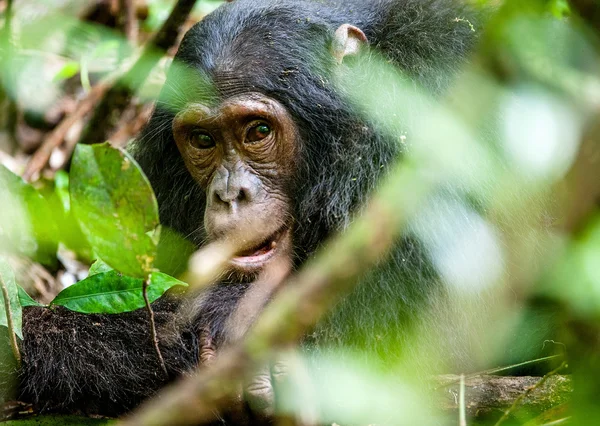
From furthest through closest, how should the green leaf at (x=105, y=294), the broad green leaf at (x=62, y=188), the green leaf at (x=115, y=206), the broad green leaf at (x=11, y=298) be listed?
the broad green leaf at (x=62, y=188) → the green leaf at (x=105, y=294) → the broad green leaf at (x=11, y=298) → the green leaf at (x=115, y=206)

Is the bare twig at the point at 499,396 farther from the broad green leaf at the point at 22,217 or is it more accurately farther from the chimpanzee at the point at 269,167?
the broad green leaf at the point at 22,217

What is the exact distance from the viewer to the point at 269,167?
3941mm

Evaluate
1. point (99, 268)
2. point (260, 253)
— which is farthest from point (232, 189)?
point (99, 268)

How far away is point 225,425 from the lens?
3377 mm

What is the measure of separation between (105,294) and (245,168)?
114 cm

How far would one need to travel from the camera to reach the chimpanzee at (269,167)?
3.49 m

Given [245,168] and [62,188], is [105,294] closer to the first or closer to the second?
[245,168]

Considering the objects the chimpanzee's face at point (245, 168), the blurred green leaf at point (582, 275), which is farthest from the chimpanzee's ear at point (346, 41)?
the blurred green leaf at point (582, 275)

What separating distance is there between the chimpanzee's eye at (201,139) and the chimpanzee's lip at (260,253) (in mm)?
634

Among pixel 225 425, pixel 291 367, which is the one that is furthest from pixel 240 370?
pixel 225 425

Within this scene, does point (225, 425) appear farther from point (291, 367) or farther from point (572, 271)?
point (572, 271)

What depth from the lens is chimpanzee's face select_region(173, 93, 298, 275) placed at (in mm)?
3658

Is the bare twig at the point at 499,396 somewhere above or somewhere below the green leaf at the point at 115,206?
below

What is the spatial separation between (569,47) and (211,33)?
2.31m
